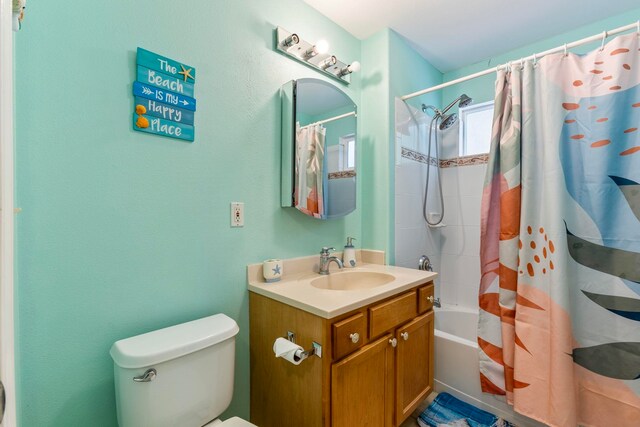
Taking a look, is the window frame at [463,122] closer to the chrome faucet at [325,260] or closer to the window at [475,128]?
the window at [475,128]

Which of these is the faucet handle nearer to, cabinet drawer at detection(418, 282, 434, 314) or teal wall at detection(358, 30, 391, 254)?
teal wall at detection(358, 30, 391, 254)

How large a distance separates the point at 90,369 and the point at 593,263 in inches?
83.1

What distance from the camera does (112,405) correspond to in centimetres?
103

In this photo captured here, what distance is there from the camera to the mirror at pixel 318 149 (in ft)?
4.95

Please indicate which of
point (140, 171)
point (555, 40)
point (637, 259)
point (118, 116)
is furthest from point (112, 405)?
point (555, 40)

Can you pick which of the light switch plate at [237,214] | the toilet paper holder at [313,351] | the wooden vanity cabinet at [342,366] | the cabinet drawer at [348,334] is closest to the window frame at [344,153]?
the light switch plate at [237,214]

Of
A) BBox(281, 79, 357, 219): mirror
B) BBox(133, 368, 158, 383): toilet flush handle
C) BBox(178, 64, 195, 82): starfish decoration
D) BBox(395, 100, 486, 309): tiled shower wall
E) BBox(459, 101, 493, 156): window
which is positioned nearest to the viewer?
BBox(133, 368, 158, 383): toilet flush handle

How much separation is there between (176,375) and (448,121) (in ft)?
7.84

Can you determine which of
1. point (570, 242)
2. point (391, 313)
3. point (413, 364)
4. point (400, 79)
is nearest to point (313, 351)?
point (391, 313)

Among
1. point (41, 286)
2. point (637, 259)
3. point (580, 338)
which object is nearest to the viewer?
point (41, 286)

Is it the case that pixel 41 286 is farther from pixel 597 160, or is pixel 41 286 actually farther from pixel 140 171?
pixel 597 160

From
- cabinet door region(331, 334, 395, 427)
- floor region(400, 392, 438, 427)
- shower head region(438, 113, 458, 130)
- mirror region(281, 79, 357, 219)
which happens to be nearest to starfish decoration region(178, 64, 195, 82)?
mirror region(281, 79, 357, 219)

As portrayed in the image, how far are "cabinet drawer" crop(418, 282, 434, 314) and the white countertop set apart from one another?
0.05 m

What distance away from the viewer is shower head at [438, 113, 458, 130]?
7.47 ft
